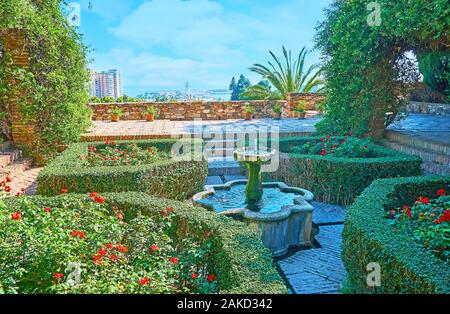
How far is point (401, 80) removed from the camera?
7883 mm

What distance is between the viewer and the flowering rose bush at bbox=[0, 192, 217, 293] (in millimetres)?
2447

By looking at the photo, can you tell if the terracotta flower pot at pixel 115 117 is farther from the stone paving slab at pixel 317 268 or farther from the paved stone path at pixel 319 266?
the stone paving slab at pixel 317 268

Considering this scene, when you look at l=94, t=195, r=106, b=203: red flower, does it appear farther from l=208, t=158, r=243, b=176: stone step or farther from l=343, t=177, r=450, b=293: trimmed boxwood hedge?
l=208, t=158, r=243, b=176: stone step

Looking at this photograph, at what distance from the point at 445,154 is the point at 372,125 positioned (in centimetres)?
188

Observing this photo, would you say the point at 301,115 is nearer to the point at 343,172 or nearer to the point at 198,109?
the point at 198,109

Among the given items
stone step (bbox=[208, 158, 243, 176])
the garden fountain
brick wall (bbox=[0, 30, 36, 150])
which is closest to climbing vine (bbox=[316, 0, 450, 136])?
stone step (bbox=[208, 158, 243, 176])

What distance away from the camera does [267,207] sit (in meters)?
4.81

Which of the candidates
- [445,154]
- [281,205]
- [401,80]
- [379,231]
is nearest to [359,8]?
[401,80]

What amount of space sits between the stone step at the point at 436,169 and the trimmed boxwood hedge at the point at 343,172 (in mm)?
768

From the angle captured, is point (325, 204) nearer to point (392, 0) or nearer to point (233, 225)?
point (233, 225)

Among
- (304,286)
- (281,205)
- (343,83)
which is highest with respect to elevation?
(343,83)

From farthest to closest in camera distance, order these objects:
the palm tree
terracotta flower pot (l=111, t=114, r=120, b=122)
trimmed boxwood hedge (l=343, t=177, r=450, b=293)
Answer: the palm tree → terracotta flower pot (l=111, t=114, r=120, b=122) → trimmed boxwood hedge (l=343, t=177, r=450, b=293)

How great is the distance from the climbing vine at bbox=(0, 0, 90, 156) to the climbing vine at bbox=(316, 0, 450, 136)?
5.70 meters

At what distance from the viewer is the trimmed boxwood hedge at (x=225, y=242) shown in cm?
227
